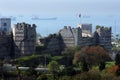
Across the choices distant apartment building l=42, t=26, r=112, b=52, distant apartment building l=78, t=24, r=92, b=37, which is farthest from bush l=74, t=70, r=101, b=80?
distant apartment building l=78, t=24, r=92, b=37

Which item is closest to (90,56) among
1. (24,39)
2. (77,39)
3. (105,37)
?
(24,39)

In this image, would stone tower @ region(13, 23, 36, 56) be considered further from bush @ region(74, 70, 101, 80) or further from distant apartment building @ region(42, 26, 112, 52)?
bush @ region(74, 70, 101, 80)

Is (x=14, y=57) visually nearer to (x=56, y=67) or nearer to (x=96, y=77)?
(x=56, y=67)

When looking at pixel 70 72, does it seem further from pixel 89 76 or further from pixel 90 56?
pixel 89 76

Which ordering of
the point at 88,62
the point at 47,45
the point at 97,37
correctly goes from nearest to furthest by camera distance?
1. the point at 88,62
2. the point at 47,45
3. the point at 97,37

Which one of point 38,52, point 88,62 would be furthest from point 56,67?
point 38,52

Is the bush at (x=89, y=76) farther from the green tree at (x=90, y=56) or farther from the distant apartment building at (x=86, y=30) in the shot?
the distant apartment building at (x=86, y=30)

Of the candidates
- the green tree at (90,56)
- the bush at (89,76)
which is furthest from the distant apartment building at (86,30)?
the bush at (89,76)

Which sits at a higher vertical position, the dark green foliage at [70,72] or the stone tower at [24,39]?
the stone tower at [24,39]
